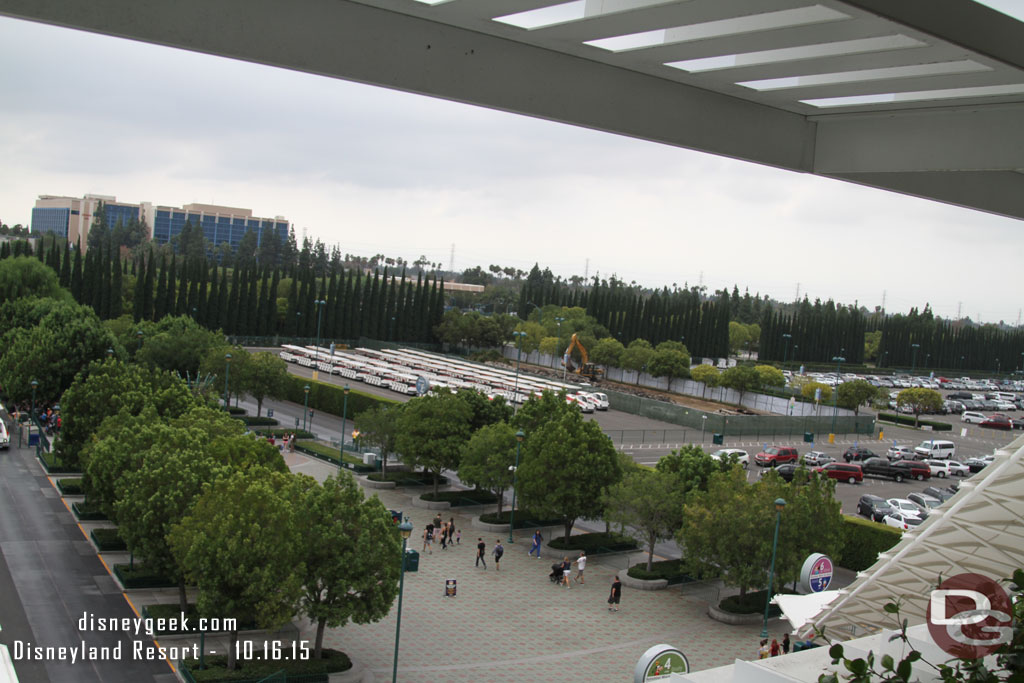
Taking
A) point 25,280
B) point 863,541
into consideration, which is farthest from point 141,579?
point 25,280

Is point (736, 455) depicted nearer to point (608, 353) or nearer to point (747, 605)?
point (747, 605)

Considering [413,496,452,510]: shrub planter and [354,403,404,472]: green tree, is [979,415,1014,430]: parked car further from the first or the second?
[354,403,404,472]: green tree

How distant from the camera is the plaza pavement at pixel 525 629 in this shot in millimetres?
18891

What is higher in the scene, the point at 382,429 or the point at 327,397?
the point at 382,429

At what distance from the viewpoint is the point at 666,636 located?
851 inches

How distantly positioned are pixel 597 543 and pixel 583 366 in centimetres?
4519

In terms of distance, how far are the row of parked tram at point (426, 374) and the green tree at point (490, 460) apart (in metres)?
17.3

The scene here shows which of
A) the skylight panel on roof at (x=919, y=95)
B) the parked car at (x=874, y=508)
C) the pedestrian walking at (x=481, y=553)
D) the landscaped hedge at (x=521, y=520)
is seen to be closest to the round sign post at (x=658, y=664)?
the pedestrian walking at (x=481, y=553)

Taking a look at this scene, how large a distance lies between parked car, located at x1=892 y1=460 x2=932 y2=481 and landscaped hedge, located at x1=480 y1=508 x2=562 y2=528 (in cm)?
1962

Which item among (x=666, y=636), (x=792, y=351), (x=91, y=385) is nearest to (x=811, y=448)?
(x=666, y=636)

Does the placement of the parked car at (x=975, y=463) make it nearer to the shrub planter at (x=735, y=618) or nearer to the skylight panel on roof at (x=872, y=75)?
the shrub planter at (x=735, y=618)

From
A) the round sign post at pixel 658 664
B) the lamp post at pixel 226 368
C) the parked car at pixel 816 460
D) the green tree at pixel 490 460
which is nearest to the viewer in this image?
the round sign post at pixel 658 664

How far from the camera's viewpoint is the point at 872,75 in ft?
12.3

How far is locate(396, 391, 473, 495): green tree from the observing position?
3172 cm
